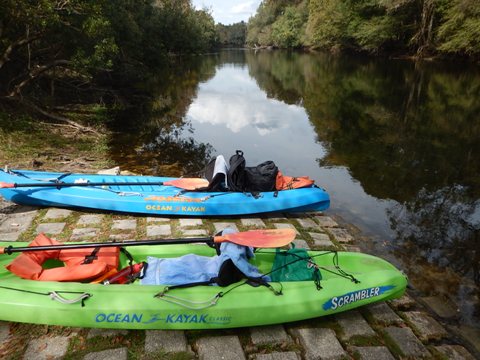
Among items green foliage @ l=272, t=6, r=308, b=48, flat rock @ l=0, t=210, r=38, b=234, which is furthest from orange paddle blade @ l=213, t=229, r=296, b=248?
green foliage @ l=272, t=6, r=308, b=48

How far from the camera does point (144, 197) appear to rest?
242 inches

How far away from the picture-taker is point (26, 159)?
329 inches

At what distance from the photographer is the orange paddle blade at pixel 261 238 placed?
3.98m

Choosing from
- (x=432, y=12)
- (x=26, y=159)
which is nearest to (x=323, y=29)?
(x=432, y=12)

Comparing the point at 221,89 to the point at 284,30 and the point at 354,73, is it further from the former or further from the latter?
the point at 284,30

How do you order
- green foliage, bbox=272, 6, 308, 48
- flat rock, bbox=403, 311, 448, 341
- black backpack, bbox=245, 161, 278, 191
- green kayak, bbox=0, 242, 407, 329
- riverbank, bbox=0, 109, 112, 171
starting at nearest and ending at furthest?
green kayak, bbox=0, 242, 407, 329
flat rock, bbox=403, 311, 448, 341
black backpack, bbox=245, 161, 278, 191
riverbank, bbox=0, 109, 112, 171
green foliage, bbox=272, 6, 308, 48

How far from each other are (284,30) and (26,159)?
220 feet

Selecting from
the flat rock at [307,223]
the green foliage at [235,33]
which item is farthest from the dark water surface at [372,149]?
the green foliage at [235,33]

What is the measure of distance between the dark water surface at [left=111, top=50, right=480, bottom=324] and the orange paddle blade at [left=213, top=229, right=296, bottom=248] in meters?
2.09

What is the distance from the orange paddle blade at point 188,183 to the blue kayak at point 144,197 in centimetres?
7

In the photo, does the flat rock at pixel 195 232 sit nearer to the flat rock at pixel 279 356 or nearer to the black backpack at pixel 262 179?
the black backpack at pixel 262 179

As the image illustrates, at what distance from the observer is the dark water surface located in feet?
20.1

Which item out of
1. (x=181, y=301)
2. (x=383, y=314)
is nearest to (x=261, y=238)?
(x=181, y=301)

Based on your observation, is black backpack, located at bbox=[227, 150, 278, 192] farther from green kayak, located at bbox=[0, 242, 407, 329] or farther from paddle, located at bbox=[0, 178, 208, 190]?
green kayak, located at bbox=[0, 242, 407, 329]
